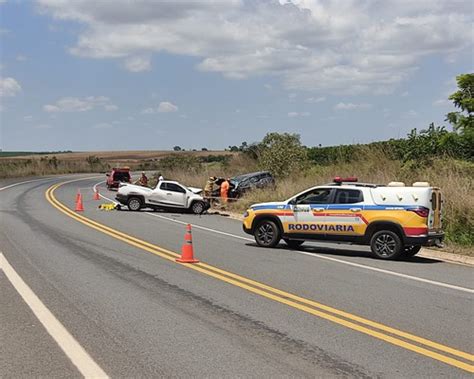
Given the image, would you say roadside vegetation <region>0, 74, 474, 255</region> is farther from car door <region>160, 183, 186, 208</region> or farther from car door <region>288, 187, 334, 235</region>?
car door <region>288, 187, 334, 235</region>

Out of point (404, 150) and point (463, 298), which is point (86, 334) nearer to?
point (463, 298)

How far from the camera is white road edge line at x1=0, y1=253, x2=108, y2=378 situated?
17.3 ft

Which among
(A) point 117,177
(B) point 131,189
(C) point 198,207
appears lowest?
(C) point 198,207

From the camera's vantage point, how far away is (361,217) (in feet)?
43.3

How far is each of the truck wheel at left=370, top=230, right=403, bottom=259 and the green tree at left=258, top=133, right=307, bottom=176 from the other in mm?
17196

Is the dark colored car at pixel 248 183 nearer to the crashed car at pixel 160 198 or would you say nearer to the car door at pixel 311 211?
the crashed car at pixel 160 198

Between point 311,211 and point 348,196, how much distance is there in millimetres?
987

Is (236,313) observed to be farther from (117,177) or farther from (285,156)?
(117,177)

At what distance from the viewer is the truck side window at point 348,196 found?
13.4 meters

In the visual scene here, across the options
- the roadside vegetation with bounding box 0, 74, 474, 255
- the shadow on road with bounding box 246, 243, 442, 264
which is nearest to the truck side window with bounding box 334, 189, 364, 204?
the shadow on road with bounding box 246, 243, 442, 264

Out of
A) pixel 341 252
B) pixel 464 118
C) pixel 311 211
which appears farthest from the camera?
pixel 464 118

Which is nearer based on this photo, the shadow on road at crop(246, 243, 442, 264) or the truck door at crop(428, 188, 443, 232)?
the truck door at crop(428, 188, 443, 232)

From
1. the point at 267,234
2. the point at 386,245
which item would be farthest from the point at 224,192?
the point at 386,245

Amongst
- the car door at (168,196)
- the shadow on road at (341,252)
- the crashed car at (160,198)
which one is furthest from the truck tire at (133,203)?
the shadow on road at (341,252)
